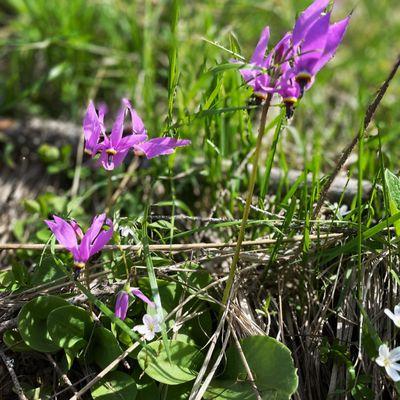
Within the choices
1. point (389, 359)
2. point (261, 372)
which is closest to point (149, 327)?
point (261, 372)

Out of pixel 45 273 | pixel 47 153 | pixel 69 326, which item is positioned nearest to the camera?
pixel 69 326

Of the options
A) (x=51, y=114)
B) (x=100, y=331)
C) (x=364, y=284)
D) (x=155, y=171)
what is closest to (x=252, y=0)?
(x=51, y=114)

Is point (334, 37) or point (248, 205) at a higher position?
point (334, 37)

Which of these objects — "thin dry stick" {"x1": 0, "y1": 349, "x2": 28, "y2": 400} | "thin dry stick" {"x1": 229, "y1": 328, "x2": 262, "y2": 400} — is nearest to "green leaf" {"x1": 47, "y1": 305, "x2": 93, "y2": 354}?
"thin dry stick" {"x1": 0, "y1": 349, "x2": 28, "y2": 400}

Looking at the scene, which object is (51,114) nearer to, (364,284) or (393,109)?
(393,109)

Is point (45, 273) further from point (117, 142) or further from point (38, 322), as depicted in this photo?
point (117, 142)

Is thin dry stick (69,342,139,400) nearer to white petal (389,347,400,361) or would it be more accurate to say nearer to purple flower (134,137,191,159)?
purple flower (134,137,191,159)
